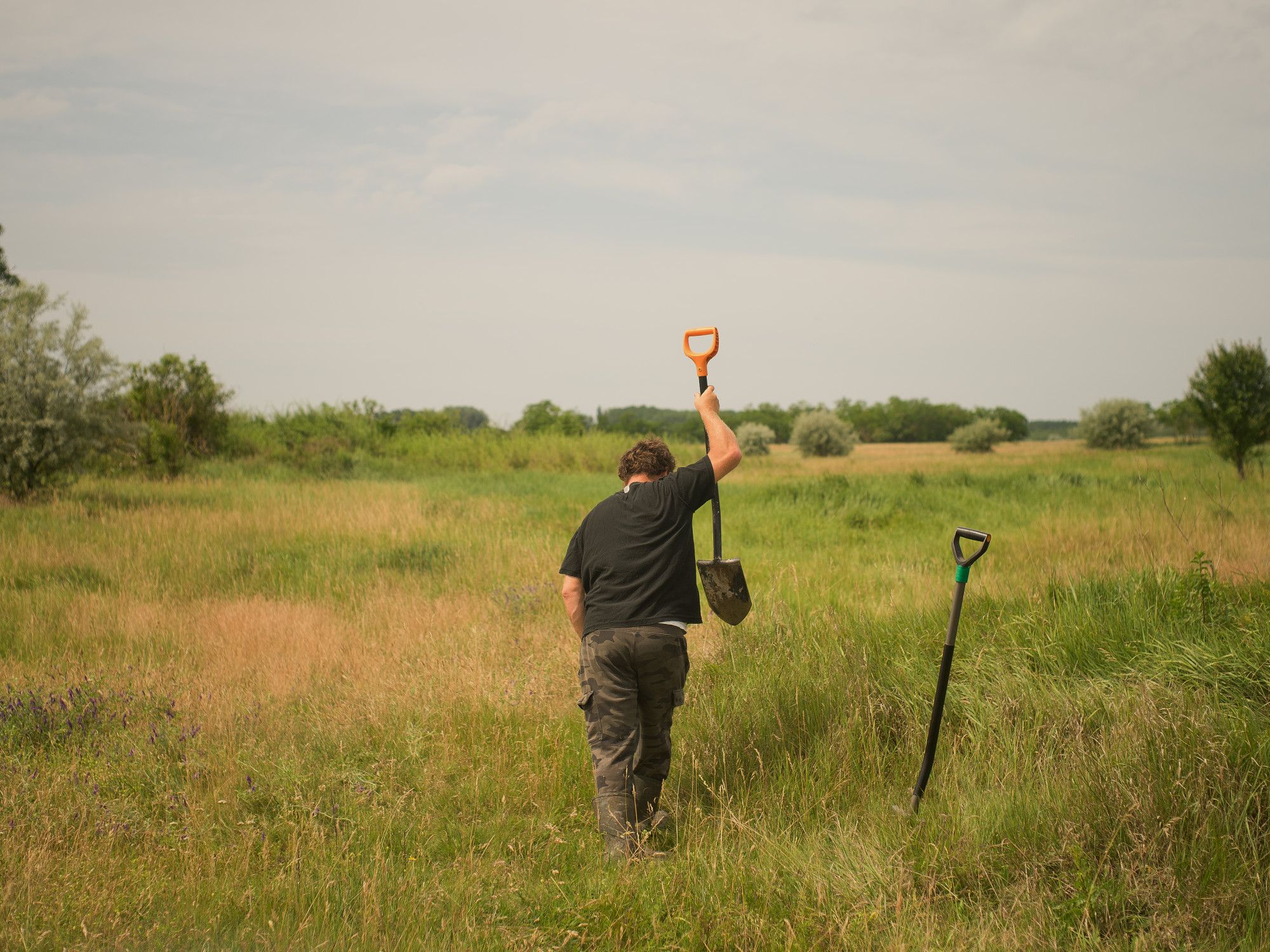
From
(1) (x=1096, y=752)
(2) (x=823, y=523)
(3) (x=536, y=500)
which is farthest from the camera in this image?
(3) (x=536, y=500)

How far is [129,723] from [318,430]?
2825cm

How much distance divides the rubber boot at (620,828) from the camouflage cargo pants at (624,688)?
4cm

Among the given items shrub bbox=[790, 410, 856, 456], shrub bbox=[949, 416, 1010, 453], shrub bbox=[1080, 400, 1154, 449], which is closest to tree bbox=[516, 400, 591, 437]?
shrub bbox=[790, 410, 856, 456]

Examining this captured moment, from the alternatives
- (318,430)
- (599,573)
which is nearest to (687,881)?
(599,573)

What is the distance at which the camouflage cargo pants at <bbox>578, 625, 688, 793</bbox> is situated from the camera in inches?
142

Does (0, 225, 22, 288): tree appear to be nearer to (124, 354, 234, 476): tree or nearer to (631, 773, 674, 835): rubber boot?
(124, 354, 234, 476): tree

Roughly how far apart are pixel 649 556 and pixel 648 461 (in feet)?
1.79

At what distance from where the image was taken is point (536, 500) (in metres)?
18.6

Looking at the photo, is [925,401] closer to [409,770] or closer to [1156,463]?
[1156,463]

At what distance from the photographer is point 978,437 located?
183 feet

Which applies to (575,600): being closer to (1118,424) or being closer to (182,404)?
(182,404)

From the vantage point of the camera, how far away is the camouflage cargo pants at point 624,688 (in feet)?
11.8

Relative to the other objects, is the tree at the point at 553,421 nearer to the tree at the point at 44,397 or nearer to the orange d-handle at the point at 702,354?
the tree at the point at 44,397

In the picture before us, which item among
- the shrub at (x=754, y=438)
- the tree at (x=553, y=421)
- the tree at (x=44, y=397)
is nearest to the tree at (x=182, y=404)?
the tree at (x=44, y=397)
